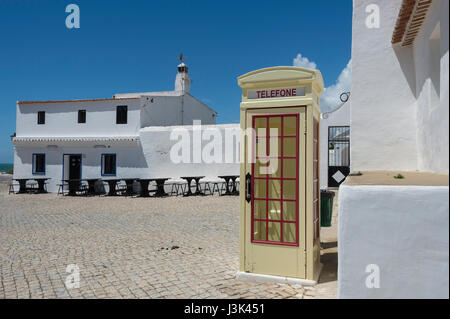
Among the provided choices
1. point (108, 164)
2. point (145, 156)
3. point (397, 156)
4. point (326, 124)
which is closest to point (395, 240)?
point (397, 156)

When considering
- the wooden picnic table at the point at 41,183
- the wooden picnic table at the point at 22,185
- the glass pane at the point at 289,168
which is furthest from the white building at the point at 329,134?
the wooden picnic table at the point at 22,185

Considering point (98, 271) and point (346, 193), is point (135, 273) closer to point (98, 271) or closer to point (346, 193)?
point (98, 271)

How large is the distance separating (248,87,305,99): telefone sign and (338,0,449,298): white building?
1.41 metres

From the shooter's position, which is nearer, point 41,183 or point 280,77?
point 280,77

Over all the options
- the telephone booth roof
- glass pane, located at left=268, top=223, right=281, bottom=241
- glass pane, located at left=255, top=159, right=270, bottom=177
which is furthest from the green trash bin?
the telephone booth roof

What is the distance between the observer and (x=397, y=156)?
20.5ft

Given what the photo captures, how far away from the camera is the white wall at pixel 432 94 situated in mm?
3473

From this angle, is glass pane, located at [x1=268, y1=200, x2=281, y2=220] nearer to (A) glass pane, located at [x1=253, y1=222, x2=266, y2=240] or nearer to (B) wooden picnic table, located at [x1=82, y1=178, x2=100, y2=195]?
(A) glass pane, located at [x1=253, y1=222, x2=266, y2=240]

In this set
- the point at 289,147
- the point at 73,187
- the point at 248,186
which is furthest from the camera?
the point at 73,187

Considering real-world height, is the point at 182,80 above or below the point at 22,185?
above

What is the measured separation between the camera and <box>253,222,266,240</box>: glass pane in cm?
556

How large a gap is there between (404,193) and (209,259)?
4082 millimetres

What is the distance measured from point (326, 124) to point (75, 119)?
15595 millimetres

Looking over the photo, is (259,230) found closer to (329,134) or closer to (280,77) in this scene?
(280,77)
